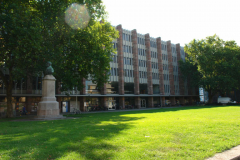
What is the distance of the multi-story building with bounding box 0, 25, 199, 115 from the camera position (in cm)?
3209

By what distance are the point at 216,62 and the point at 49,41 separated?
4149 centimetres

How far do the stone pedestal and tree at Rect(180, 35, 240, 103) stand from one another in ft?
130

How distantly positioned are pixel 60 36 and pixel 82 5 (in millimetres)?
5016

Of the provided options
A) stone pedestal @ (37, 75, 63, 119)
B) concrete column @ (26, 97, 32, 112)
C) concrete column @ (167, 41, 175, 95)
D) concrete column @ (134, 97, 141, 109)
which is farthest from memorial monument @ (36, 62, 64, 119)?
concrete column @ (167, 41, 175, 95)

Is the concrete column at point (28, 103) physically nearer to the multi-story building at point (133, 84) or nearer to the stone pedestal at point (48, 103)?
the multi-story building at point (133, 84)

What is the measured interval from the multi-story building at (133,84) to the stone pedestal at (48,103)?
45.3 ft

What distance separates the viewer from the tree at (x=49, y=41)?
18.3m

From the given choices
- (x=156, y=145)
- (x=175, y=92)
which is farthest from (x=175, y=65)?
(x=156, y=145)

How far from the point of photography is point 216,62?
46.2m

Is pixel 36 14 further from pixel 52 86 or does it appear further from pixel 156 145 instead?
pixel 156 145

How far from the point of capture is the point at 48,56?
19969 millimetres

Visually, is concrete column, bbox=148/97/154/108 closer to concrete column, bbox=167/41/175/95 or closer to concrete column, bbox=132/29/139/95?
concrete column, bbox=132/29/139/95

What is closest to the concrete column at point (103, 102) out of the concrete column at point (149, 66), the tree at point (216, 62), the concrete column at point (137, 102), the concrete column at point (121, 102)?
the concrete column at point (121, 102)

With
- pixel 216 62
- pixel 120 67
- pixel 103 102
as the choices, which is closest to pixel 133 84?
pixel 120 67
